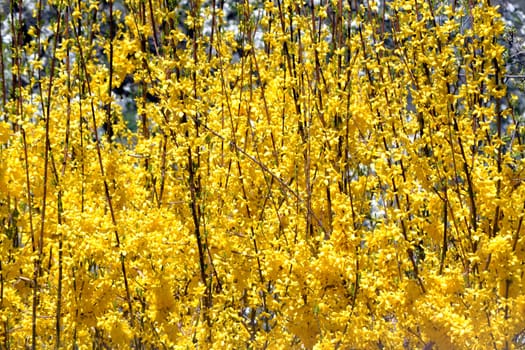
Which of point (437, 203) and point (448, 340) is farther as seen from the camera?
point (437, 203)

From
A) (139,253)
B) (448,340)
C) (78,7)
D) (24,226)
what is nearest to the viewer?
(448,340)

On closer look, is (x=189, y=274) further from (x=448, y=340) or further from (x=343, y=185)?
(x=448, y=340)

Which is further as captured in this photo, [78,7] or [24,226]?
[24,226]

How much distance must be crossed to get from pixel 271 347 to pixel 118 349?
0.80 meters

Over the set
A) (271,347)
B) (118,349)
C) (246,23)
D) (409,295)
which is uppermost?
(246,23)

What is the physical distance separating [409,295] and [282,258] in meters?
0.43

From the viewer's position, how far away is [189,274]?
2.54 metres

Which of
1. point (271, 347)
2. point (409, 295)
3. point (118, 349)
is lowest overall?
point (118, 349)

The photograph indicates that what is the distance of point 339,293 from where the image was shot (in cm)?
250

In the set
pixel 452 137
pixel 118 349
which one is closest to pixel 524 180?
pixel 452 137

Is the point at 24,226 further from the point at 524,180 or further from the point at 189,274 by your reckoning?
the point at 524,180

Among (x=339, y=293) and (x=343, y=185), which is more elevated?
(x=343, y=185)

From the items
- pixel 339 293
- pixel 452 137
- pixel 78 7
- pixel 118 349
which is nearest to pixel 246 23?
pixel 78 7

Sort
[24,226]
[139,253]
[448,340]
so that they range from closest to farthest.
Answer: [448,340] → [139,253] → [24,226]
